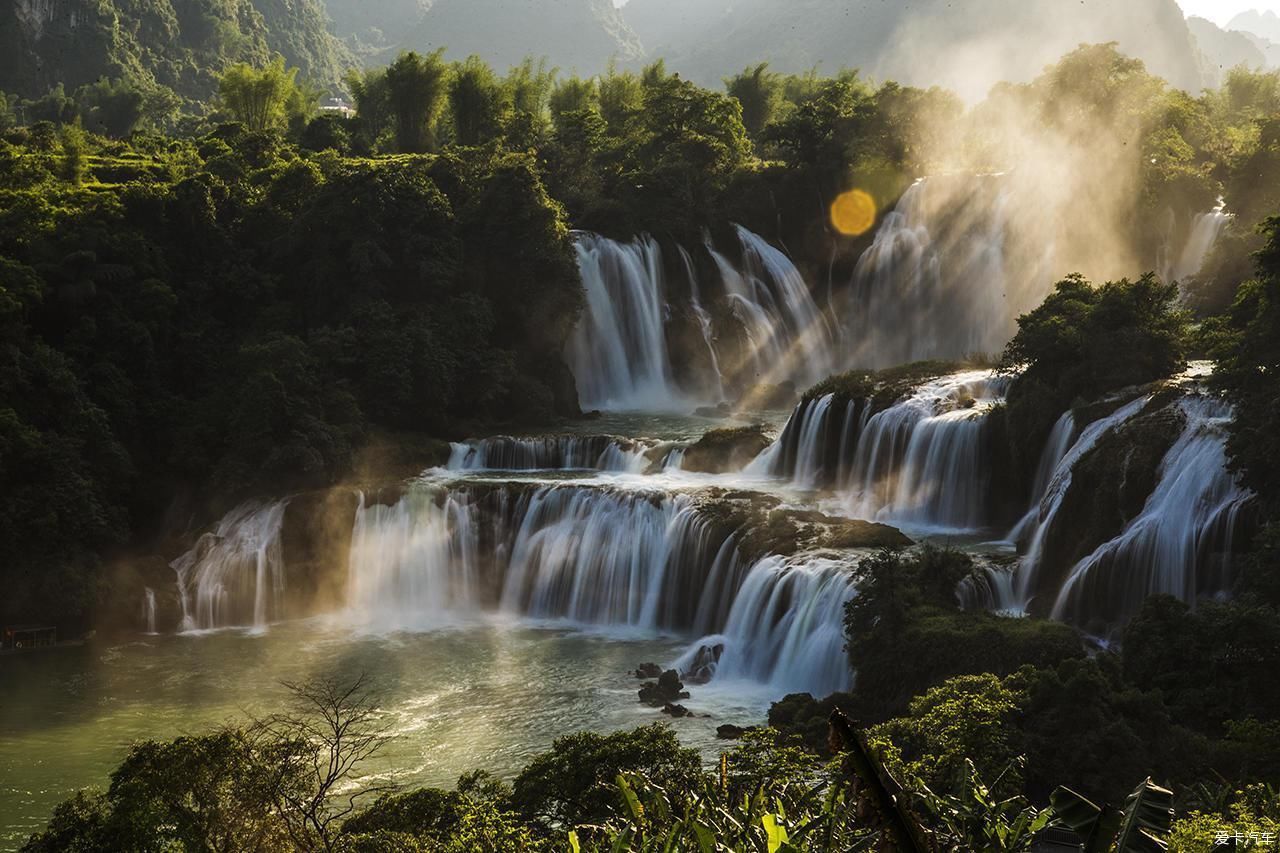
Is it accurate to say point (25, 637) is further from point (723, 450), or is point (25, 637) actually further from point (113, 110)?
point (113, 110)

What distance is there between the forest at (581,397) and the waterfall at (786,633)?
612 millimetres

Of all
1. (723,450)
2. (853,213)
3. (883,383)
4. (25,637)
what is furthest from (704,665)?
(853,213)

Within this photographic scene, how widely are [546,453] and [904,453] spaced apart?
11671mm

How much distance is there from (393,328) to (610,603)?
1510cm

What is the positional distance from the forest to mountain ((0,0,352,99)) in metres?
47.2

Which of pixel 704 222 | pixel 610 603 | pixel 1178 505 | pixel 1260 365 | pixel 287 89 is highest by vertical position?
pixel 287 89

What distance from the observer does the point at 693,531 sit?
103ft

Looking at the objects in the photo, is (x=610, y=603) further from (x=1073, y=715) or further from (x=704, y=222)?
(x=704, y=222)

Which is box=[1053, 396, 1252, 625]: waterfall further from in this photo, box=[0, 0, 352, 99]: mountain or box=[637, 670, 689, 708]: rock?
box=[0, 0, 352, 99]: mountain

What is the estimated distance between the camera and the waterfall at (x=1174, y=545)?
2356 centimetres

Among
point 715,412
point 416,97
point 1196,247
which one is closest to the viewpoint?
point 715,412

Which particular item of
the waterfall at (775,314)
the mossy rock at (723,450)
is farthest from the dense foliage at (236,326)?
the waterfall at (775,314)

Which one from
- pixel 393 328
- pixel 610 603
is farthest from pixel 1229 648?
pixel 393 328

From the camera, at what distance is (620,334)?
5075cm
